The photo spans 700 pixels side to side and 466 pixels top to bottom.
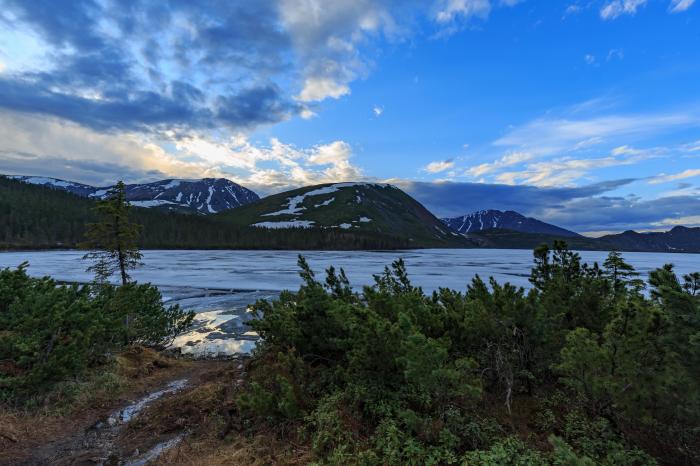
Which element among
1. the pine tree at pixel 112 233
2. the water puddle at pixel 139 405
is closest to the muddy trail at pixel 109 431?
the water puddle at pixel 139 405

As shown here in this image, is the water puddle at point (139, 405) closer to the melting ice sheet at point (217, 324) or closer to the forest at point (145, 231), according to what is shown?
the melting ice sheet at point (217, 324)

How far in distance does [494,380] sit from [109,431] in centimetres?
795

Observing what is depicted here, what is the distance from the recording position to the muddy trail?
21.1 feet

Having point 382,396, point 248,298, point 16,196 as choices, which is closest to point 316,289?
point 382,396

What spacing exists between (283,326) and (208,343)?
1051 cm

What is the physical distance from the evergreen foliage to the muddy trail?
159 centimetres

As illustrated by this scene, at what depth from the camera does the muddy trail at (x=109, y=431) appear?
21.1ft

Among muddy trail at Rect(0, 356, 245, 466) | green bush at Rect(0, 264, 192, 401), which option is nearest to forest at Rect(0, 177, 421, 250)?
green bush at Rect(0, 264, 192, 401)

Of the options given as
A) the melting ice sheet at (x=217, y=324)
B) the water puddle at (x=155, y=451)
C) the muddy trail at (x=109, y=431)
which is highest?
the water puddle at (x=155, y=451)

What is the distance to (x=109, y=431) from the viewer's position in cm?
756

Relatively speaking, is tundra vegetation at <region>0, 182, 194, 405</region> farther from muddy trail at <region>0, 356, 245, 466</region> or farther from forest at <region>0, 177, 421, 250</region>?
forest at <region>0, 177, 421, 250</region>

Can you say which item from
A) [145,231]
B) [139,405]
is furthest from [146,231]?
[139,405]

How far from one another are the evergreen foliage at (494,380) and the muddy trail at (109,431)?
1.59 m

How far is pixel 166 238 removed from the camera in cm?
14175
